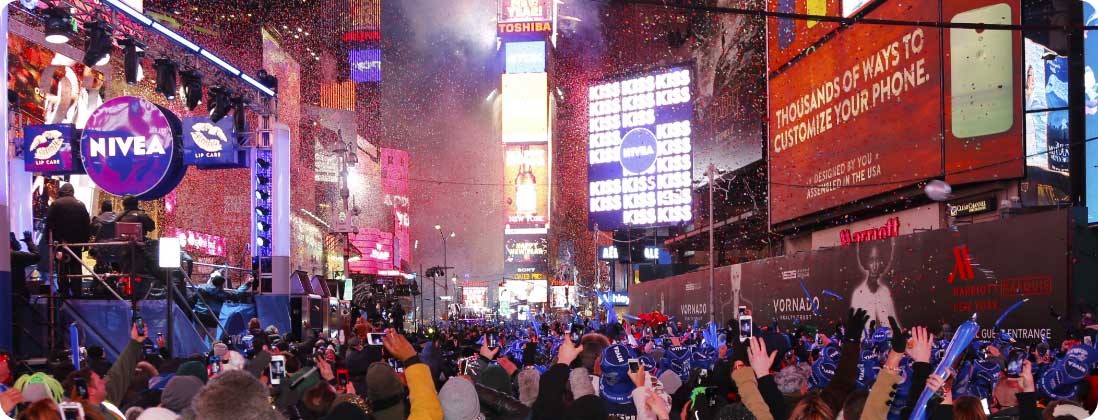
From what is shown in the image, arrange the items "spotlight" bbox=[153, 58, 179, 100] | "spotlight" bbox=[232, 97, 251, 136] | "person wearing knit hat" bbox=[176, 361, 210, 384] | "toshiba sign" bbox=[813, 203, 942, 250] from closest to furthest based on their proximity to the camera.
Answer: "person wearing knit hat" bbox=[176, 361, 210, 384] < "spotlight" bbox=[153, 58, 179, 100] < "spotlight" bbox=[232, 97, 251, 136] < "toshiba sign" bbox=[813, 203, 942, 250]

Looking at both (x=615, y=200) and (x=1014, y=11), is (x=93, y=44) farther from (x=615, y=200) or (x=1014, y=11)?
(x=615, y=200)

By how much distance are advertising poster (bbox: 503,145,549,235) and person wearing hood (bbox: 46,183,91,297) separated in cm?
12750

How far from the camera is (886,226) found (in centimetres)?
2934

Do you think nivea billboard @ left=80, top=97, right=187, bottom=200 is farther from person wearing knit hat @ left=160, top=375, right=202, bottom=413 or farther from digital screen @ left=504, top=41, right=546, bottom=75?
digital screen @ left=504, top=41, right=546, bottom=75

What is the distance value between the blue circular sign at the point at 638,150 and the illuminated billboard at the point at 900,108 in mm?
24074

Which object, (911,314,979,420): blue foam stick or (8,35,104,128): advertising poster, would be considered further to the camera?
(8,35,104,128): advertising poster

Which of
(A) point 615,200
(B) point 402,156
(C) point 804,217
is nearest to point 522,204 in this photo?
(B) point 402,156

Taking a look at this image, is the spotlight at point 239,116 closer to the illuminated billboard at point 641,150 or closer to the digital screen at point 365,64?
the illuminated billboard at point 641,150

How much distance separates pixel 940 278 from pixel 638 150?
4140cm

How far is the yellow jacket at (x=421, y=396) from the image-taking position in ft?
18.9

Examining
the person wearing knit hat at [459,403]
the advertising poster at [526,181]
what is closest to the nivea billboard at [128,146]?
Result: the person wearing knit hat at [459,403]

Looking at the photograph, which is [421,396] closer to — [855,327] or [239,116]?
[855,327]

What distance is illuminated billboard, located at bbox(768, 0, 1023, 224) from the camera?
920 inches

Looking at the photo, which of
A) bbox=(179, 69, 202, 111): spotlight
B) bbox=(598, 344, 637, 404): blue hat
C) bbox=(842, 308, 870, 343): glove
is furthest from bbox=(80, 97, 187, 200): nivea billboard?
bbox=(842, 308, 870, 343): glove
